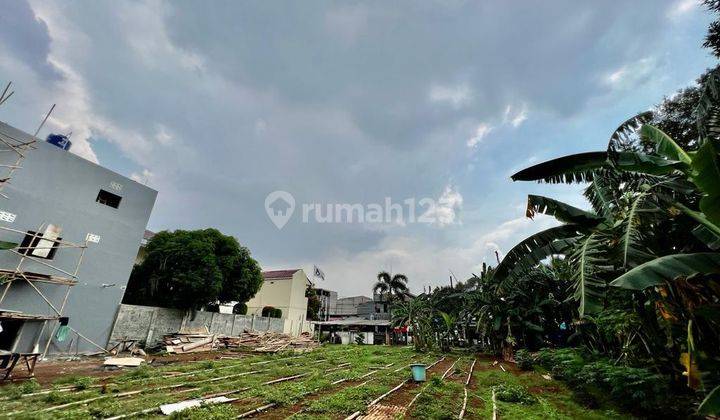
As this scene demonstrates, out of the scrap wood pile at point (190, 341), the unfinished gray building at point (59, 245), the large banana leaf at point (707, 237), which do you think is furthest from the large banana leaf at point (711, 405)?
the scrap wood pile at point (190, 341)

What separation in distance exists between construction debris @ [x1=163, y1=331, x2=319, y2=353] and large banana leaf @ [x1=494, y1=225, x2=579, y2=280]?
50.5ft

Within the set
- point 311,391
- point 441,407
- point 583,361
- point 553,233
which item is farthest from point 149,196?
point 583,361

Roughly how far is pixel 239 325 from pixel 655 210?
24240 millimetres

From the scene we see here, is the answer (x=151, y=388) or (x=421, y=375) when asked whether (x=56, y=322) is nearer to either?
(x=151, y=388)

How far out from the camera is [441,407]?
6.60 meters

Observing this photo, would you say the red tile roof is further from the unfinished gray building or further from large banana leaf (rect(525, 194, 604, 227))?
large banana leaf (rect(525, 194, 604, 227))

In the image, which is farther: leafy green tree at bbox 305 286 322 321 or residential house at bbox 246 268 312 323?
leafy green tree at bbox 305 286 322 321

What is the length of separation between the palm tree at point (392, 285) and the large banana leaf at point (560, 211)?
3047 cm

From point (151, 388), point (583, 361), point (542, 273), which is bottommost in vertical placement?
point (151, 388)

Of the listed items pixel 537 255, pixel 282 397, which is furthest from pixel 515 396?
pixel 282 397

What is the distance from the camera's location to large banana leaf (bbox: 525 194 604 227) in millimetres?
5910

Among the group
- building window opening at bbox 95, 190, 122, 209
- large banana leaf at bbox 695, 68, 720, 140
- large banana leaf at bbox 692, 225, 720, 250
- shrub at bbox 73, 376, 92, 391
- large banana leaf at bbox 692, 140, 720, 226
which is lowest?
shrub at bbox 73, 376, 92, 391

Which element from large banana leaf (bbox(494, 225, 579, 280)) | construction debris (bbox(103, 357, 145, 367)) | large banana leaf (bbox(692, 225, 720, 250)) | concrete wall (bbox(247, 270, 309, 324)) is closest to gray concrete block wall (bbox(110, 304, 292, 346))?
construction debris (bbox(103, 357, 145, 367))

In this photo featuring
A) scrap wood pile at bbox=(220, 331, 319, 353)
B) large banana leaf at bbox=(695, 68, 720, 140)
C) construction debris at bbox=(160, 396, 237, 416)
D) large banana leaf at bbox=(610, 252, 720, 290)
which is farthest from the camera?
scrap wood pile at bbox=(220, 331, 319, 353)
